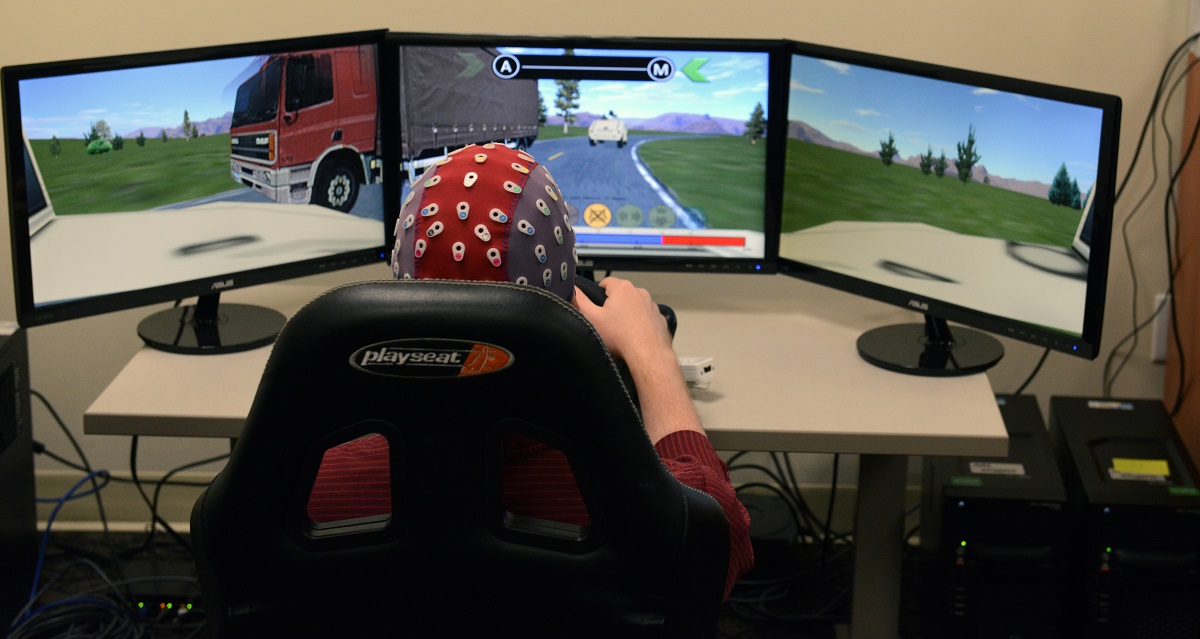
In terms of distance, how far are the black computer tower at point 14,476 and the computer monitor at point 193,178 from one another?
17.5 inches

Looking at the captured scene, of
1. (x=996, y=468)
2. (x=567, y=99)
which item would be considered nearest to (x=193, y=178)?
(x=567, y=99)

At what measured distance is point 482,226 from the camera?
1.02 m

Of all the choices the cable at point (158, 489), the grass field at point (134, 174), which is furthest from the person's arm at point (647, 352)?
the cable at point (158, 489)

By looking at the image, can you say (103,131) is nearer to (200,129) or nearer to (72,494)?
(200,129)

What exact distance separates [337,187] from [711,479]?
1212 mm

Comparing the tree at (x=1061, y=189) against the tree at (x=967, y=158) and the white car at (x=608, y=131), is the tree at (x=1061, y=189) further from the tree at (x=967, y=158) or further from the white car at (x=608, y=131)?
the white car at (x=608, y=131)

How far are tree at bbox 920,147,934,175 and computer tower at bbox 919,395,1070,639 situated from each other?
59cm

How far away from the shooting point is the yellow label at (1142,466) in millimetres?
2191

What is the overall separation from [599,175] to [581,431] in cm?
130

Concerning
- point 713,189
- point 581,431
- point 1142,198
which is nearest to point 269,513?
point 581,431

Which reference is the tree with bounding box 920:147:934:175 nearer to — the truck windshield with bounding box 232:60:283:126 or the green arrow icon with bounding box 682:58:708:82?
the green arrow icon with bounding box 682:58:708:82

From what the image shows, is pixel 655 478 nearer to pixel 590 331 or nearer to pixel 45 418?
pixel 590 331

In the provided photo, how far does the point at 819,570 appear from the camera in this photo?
2703 mm

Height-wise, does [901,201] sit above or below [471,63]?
below
